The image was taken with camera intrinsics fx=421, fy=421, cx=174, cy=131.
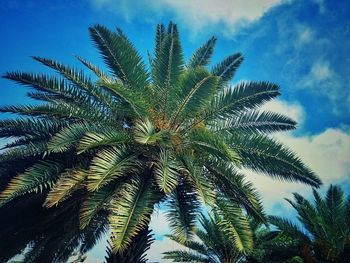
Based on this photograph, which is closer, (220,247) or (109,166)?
(109,166)

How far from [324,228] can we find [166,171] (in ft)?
32.5

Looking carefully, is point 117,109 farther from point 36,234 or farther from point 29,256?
point 29,256

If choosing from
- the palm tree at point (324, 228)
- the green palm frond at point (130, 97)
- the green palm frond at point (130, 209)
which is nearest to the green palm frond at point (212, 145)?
the green palm frond at point (130, 97)

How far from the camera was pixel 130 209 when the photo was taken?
961 centimetres

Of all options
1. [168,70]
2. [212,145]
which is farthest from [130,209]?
[168,70]

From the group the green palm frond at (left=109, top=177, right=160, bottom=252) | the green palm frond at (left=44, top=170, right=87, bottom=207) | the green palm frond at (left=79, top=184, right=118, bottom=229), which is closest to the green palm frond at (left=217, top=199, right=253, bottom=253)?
the green palm frond at (left=109, top=177, right=160, bottom=252)

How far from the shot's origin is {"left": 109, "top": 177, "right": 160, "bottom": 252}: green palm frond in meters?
8.98

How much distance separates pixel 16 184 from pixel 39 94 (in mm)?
3594

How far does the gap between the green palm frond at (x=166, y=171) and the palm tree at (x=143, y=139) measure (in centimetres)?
3

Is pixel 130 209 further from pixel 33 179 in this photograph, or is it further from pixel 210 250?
pixel 210 250

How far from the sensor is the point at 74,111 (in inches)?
433

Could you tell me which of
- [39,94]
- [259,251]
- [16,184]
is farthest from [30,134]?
[259,251]

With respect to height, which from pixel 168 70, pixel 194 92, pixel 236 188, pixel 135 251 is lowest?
pixel 135 251

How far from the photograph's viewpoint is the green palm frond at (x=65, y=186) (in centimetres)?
912
